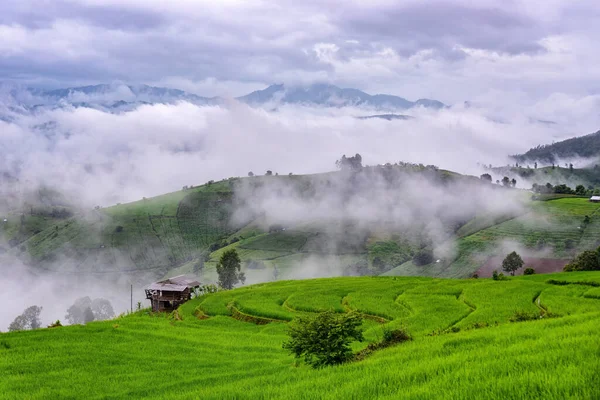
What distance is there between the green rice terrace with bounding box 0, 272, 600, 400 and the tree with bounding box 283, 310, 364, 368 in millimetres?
1180

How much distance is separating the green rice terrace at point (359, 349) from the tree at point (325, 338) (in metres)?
1.18

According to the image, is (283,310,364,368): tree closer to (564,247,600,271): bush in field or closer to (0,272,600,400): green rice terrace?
(0,272,600,400): green rice terrace

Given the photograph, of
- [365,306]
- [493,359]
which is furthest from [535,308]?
[493,359]

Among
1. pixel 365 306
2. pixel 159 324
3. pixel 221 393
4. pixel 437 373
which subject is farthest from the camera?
pixel 365 306

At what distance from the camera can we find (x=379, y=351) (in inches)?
1058

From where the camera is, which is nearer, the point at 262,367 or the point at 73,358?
the point at 262,367

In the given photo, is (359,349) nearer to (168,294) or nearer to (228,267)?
(168,294)

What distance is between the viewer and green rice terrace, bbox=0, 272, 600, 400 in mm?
15125

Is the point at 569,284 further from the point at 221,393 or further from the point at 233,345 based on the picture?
the point at 221,393

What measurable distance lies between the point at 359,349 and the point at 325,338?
828 centimetres

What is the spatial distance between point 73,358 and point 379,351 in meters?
20.8

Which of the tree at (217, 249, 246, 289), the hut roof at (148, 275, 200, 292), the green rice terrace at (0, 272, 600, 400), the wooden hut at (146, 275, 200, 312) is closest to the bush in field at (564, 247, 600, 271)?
the green rice terrace at (0, 272, 600, 400)

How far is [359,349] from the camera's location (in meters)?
A: 33.7

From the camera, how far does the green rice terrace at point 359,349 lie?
49.6ft
